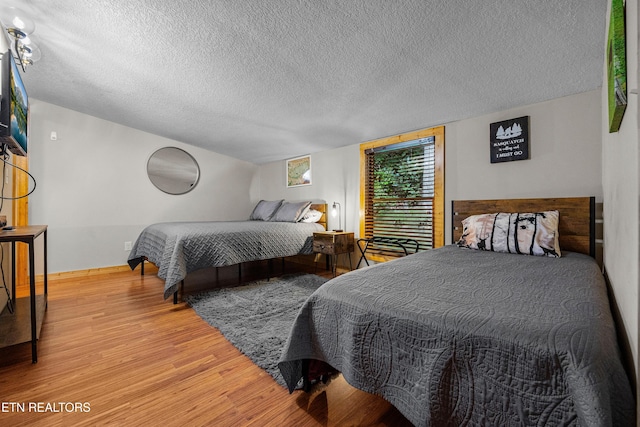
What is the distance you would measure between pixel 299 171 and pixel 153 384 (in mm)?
3699

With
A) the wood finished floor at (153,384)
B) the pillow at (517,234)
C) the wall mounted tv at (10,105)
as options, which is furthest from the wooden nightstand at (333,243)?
the wall mounted tv at (10,105)

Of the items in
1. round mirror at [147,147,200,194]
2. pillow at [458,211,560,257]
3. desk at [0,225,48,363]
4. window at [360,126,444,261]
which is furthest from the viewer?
round mirror at [147,147,200,194]

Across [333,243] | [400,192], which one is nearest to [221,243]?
[333,243]

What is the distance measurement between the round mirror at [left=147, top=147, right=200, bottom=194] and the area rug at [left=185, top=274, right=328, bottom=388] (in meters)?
2.34

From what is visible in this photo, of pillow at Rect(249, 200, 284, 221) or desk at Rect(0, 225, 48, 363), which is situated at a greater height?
pillow at Rect(249, 200, 284, 221)

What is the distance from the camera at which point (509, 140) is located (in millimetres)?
2473

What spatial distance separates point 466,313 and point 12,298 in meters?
3.67

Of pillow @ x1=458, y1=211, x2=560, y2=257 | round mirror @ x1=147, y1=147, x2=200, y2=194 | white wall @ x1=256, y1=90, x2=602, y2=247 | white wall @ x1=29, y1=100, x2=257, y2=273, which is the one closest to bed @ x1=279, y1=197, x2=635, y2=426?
pillow @ x1=458, y1=211, x2=560, y2=257

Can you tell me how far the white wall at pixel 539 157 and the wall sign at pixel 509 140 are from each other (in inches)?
2.0

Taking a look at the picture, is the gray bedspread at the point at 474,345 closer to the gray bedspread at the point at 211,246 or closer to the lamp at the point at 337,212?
the gray bedspread at the point at 211,246

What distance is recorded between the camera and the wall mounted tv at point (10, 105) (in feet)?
5.08

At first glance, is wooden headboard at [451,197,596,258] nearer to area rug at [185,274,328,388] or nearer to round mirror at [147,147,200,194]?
area rug at [185,274,328,388]

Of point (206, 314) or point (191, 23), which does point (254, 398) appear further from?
point (191, 23)

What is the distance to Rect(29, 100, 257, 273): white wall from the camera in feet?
11.1
